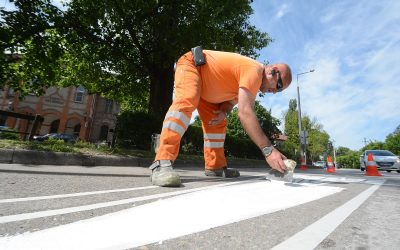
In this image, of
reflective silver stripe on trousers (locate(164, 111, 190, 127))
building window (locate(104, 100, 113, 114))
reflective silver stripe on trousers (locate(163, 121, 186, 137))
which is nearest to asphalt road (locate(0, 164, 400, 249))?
reflective silver stripe on trousers (locate(163, 121, 186, 137))

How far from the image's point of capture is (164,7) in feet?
33.5

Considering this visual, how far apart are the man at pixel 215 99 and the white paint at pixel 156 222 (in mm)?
648

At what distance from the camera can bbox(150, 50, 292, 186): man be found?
2.61m

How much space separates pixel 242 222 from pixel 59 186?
1.64m

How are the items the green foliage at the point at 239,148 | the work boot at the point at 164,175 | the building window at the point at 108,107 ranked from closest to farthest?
the work boot at the point at 164,175, the green foliage at the point at 239,148, the building window at the point at 108,107

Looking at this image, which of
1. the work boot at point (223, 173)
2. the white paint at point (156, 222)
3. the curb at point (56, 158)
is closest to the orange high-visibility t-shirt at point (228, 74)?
the work boot at point (223, 173)

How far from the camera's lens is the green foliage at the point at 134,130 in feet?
28.8

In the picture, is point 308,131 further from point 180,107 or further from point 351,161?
point 180,107

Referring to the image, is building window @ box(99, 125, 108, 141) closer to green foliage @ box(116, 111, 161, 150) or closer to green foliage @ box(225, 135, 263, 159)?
green foliage @ box(225, 135, 263, 159)

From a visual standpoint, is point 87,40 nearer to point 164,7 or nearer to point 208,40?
point 164,7

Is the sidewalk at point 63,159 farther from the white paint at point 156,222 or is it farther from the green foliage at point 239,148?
the green foliage at point 239,148

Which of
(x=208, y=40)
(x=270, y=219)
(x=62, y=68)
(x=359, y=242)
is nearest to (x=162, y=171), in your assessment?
(x=270, y=219)

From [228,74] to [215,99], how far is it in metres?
0.53

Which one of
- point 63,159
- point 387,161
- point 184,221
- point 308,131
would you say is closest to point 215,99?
point 184,221
